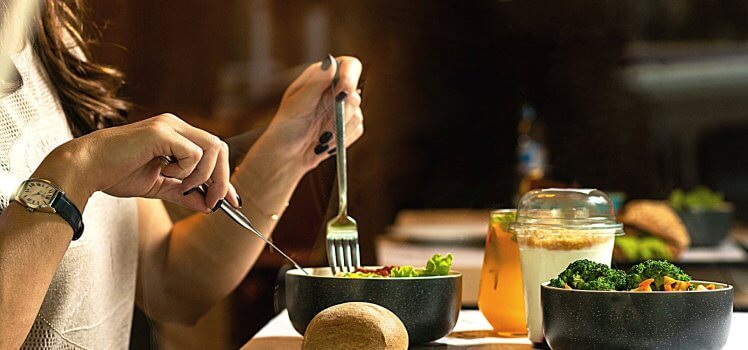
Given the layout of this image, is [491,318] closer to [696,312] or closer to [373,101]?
[696,312]

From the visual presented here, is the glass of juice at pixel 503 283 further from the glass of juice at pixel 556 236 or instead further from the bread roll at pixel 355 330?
the bread roll at pixel 355 330

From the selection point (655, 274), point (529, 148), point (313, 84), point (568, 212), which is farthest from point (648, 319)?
point (529, 148)

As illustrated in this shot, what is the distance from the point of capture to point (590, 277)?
66 cm

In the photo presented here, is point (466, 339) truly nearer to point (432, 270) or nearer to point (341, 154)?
point (432, 270)

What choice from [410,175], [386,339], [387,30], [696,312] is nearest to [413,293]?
[386,339]

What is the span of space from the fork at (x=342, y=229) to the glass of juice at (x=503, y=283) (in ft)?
0.36

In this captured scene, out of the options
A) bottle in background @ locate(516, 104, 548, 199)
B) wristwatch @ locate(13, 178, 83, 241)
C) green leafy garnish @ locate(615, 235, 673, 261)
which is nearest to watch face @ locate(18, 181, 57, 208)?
wristwatch @ locate(13, 178, 83, 241)

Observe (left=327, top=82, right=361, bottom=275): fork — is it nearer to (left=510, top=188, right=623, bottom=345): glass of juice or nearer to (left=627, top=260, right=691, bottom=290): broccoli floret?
(left=510, top=188, right=623, bottom=345): glass of juice

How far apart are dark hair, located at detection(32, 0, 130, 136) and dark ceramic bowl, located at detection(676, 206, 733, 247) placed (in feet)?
3.74

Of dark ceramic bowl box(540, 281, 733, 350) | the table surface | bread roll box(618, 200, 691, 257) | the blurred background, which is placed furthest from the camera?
bread roll box(618, 200, 691, 257)

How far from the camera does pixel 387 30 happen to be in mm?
1181

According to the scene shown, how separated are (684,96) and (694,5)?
10.1 inches

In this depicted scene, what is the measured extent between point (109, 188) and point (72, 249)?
0.15 metres

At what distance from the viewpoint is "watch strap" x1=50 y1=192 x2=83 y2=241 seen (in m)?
0.65
